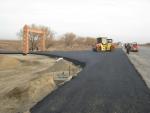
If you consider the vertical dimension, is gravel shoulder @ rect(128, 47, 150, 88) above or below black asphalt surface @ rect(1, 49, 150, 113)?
below

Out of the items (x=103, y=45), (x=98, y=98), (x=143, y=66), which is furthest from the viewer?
(x=103, y=45)

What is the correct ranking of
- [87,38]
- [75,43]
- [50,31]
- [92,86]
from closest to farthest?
[92,86] → [50,31] → [75,43] → [87,38]

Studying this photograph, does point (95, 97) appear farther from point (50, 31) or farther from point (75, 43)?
point (75, 43)

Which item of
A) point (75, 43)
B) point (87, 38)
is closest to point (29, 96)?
point (75, 43)

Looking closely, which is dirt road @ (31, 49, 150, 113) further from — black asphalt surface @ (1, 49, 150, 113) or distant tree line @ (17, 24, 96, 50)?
distant tree line @ (17, 24, 96, 50)

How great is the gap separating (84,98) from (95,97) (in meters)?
0.47

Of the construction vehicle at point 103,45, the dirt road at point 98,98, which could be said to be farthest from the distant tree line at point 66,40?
the dirt road at point 98,98

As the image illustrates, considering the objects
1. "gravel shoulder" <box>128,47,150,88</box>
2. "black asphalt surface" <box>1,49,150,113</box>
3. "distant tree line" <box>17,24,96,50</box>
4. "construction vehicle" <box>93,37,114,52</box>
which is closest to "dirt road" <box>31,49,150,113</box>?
"black asphalt surface" <box>1,49,150,113</box>

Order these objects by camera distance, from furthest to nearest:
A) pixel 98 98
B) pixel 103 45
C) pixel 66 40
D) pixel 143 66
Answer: pixel 66 40, pixel 103 45, pixel 143 66, pixel 98 98

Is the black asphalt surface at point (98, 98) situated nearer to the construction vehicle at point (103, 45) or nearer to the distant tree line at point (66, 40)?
the construction vehicle at point (103, 45)

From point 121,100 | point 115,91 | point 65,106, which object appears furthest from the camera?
point 115,91

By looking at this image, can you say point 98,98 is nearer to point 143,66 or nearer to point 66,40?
point 143,66

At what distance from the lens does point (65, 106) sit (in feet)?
37.3

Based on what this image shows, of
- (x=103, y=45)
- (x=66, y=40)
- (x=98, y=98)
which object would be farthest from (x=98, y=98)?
(x=66, y=40)
